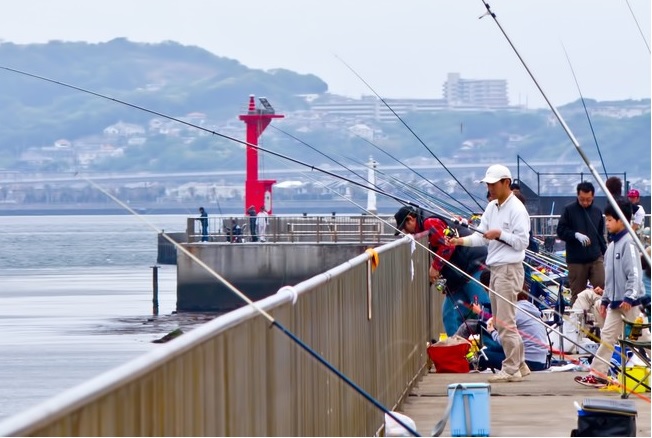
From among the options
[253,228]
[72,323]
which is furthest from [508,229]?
[253,228]

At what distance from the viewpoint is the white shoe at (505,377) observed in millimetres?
10922

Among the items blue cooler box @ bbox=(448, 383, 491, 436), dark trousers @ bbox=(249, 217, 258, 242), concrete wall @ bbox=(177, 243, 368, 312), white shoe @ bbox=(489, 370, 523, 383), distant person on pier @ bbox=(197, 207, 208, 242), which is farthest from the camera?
dark trousers @ bbox=(249, 217, 258, 242)

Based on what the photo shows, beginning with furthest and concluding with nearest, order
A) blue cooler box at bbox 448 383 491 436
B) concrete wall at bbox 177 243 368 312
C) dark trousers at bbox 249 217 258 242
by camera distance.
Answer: dark trousers at bbox 249 217 258 242 → concrete wall at bbox 177 243 368 312 → blue cooler box at bbox 448 383 491 436

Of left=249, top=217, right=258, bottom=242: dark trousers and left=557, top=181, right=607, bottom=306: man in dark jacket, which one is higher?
left=557, top=181, right=607, bottom=306: man in dark jacket

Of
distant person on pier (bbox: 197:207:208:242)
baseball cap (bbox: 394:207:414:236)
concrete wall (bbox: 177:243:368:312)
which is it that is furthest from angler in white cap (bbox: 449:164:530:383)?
distant person on pier (bbox: 197:207:208:242)

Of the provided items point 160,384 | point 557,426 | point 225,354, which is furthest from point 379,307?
point 160,384

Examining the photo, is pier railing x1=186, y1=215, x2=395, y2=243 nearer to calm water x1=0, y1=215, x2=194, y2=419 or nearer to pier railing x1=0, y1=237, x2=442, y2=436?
calm water x1=0, y1=215, x2=194, y2=419

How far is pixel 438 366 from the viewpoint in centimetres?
1228

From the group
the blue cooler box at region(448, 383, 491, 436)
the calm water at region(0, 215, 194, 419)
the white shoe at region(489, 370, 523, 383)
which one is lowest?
the calm water at region(0, 215, 194, 419)

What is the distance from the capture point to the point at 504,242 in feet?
33.7

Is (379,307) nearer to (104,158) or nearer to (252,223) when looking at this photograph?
(104,158)

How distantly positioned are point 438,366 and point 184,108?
121400 millimetres

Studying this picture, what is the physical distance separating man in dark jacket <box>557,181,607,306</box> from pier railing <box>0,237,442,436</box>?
11.0 ft

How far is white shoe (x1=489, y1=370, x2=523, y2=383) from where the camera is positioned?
10922mm
